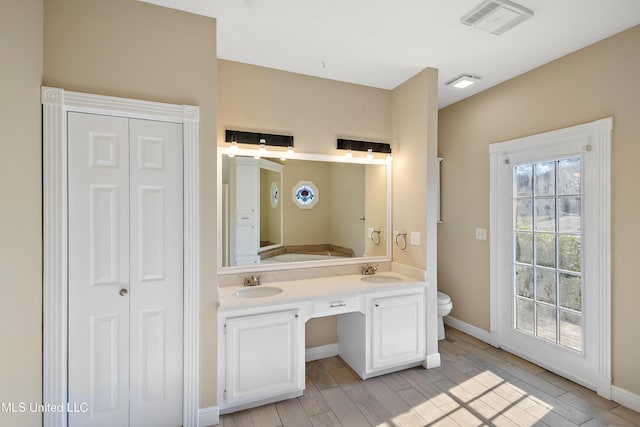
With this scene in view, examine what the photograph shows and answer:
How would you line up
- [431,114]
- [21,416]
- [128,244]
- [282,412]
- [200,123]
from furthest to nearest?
[431,114] < [282,412] < [200,123] < [128,244] < [21,416]

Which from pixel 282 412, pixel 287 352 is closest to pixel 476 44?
pixel 287 352

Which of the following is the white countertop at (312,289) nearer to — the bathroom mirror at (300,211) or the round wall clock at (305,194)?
the bathroom mirror at (300,211)

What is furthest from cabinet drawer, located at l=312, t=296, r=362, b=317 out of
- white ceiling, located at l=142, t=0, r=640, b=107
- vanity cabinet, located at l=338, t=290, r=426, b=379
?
white ceiling, located at l=142, t=0, r=640, b=107

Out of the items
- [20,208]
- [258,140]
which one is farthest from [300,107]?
Answer: [20,208]

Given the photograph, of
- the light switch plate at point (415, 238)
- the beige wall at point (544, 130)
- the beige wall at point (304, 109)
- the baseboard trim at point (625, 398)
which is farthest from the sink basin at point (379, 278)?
the baseboard trim at point (625, 398)

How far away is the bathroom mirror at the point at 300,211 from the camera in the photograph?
2.61 metres

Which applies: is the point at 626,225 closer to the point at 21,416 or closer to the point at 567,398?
the point at 567,398

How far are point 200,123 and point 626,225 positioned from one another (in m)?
3.08

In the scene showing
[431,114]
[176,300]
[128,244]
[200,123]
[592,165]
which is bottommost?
[176,300]

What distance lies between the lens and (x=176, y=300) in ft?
6.43

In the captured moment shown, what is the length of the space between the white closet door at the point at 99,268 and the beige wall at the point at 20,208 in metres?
0.15

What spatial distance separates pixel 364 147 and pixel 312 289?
4.96 ft

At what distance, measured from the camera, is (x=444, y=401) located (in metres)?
2.25

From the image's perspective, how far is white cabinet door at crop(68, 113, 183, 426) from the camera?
5.79ft
